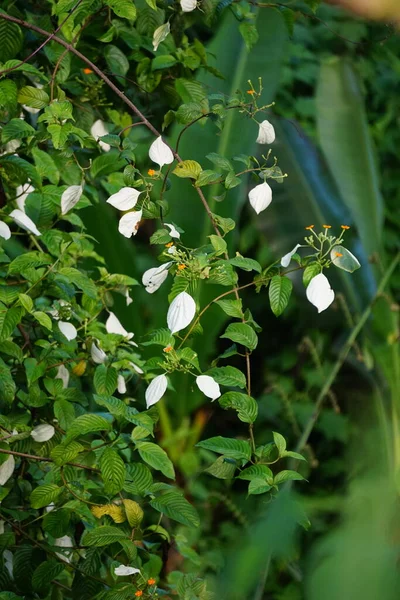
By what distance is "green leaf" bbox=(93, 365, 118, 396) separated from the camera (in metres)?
0.92

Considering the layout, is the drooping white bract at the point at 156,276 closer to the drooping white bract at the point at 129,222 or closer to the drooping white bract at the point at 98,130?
the drooping white bract at the point at 129,222

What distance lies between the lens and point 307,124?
293 cm

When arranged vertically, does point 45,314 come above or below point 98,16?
below

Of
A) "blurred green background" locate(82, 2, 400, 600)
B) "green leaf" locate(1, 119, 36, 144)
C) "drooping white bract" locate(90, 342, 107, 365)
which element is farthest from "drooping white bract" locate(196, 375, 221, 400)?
"blurred green background" locate(82, 2, 400, 600)

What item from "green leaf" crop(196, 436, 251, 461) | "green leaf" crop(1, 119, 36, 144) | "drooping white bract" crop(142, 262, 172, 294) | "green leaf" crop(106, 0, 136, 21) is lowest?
"green leaf" crop(196, 436, 251, 461)

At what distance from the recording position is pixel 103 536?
0.85 meters

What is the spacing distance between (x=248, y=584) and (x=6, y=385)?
693 mm

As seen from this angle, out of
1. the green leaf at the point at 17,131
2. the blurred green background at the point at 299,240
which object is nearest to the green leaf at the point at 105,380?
the green leaf at the point at 17,131

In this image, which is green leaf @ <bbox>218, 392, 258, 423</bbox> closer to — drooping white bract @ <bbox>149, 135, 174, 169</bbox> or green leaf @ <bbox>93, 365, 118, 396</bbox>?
green leaf @ <bbox>93, 365, 118, 396</bbox>

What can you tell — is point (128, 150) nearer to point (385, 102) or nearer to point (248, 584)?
point (248, 584)

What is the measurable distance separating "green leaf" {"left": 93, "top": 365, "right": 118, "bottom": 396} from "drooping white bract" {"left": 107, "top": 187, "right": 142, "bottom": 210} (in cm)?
20

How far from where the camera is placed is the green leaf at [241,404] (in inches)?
32.6

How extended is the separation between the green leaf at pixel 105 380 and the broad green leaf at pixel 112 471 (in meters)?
0.10

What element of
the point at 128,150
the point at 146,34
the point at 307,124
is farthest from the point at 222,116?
the point at 307,124
